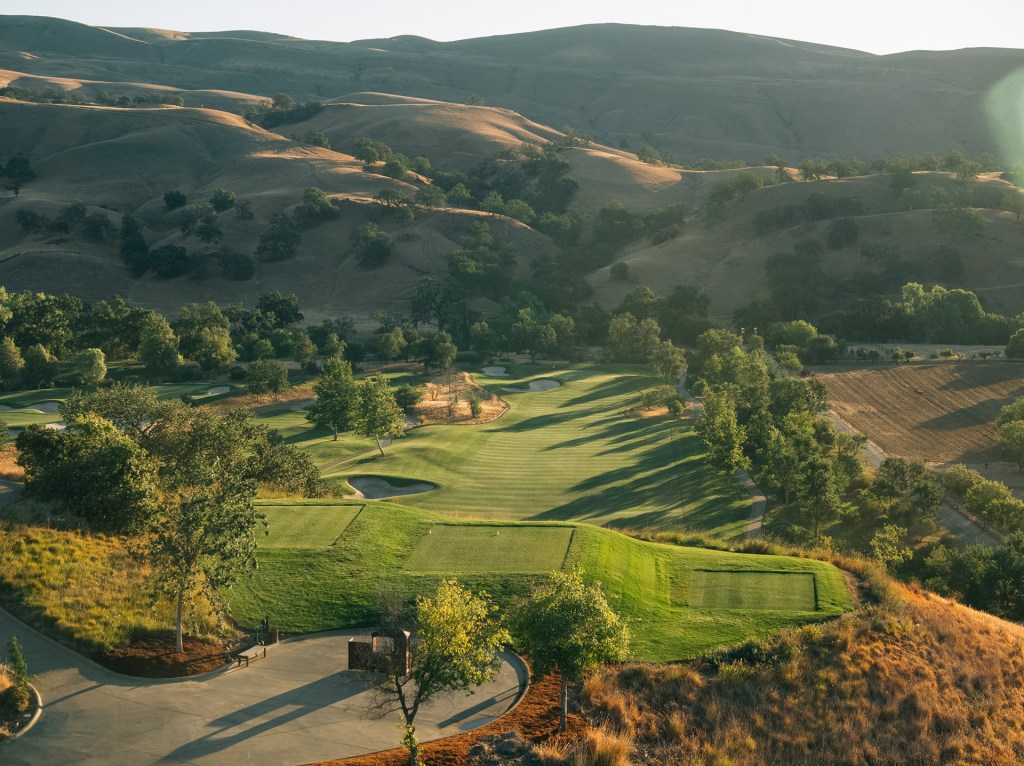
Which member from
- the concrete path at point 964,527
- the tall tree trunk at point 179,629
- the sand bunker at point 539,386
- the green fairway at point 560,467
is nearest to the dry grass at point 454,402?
the green fairway at point 560,467

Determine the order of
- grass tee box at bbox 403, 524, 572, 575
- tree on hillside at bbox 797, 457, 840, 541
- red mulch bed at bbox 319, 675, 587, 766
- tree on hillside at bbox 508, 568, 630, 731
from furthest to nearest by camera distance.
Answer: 1. tree on hillside at bbox 797, 457, 840, 541
2. grass tee box at bbox 403, 524, 572, 575
3. tree on hillside at bbox 508, 568, 630, 731
4. red mulch bed at bbox 319, 675, 587, 766

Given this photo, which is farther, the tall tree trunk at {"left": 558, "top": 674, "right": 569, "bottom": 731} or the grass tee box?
the grass tee box

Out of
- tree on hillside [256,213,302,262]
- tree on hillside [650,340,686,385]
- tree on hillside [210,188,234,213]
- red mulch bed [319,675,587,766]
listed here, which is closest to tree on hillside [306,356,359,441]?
tree on hillside [650,340,686,385]

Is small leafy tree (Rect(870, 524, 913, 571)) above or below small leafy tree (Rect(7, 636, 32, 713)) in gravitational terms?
below

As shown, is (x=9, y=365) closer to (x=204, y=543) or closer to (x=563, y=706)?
(x=204, y=543)

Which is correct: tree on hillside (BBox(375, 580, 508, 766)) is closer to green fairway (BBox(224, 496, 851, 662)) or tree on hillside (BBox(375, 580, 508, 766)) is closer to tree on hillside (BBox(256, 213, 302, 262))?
green fairway (BBox(224, 496, 851, 662))

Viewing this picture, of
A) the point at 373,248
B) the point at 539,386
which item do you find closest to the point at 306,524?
the point at 539,386
